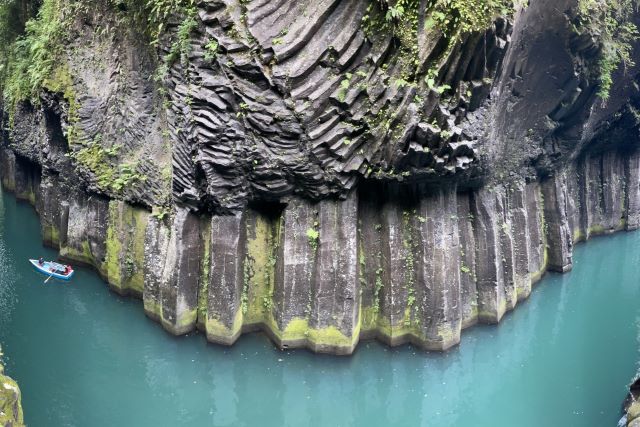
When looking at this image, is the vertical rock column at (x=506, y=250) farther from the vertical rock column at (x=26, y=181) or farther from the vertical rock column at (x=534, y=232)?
the vertical rock column at (x=26, y=181)

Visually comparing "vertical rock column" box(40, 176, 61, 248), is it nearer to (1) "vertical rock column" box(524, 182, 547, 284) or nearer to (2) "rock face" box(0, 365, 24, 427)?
(2) "rock face" box(0, 365, 24, 427)

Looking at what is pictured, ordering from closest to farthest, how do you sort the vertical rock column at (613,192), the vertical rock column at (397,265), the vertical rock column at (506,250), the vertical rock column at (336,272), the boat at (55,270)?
the vertical rock column at (336,272)
the vertical rock column at (397,265)
the vertical rock column at (506,250)
the boat at (55,270)
the vertical rock column at (613,192)

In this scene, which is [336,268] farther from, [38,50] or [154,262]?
[38,50]

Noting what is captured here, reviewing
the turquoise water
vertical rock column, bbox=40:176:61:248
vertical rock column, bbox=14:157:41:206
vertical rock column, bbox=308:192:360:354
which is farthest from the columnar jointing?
vertical rock column, bbox=14:157:41:206

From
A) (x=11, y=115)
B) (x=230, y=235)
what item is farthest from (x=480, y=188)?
(x=11, y=115)

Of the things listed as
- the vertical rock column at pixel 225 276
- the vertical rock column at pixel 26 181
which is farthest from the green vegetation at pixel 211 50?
the vertical rock column at pixel 26 181

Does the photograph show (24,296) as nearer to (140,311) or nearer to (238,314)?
(140,311)

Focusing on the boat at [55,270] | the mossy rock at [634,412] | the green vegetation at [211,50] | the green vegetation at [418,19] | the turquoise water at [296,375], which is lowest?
the turquoise water at [296,375]
